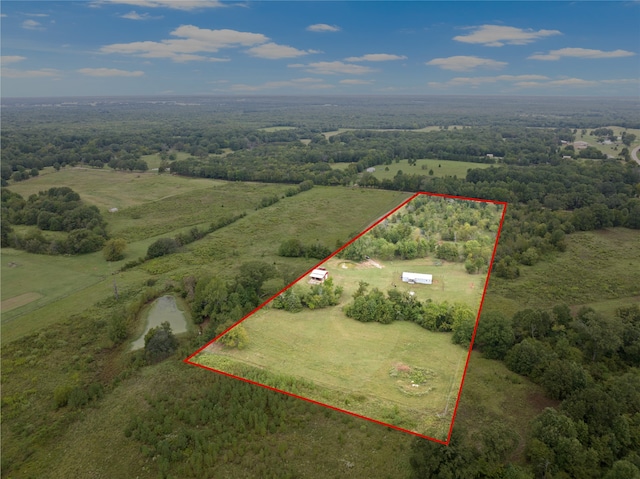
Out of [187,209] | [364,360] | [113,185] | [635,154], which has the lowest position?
[187,209]

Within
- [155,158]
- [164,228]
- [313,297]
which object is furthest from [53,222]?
[313,297]

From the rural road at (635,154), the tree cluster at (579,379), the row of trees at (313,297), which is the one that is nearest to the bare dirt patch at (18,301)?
the row of trees at (313,297)

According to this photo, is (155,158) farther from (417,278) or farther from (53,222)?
(417,278)

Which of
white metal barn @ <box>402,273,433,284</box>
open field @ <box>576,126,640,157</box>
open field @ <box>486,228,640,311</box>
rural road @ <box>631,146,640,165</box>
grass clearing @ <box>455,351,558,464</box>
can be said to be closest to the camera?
white metal barn @ <box>402,273,433,284</box>

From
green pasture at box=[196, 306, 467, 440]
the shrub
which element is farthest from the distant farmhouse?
the shrub

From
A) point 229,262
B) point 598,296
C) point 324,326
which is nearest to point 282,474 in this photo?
point 324,326

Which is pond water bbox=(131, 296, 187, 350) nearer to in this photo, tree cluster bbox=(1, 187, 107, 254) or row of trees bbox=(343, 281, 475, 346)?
tree cluster bbox=(1, 187, 107, 254)

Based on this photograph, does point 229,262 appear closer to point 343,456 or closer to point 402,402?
point 343,456
